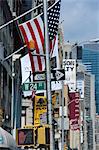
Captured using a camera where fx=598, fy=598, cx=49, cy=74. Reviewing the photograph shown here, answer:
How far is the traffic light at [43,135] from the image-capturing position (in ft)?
53.1

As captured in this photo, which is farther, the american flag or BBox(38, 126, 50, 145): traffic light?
the american flag

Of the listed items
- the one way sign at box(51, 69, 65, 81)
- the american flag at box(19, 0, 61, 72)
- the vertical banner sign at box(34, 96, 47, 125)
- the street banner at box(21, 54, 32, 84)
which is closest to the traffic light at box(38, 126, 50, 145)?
the one way sign at box(51, 69, 65, 81)

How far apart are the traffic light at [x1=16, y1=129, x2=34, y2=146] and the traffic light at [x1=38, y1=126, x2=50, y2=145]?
0.24 metres

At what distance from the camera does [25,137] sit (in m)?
16.5

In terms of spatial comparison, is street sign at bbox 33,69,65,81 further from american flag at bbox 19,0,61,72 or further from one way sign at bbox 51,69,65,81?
american flag at bbox 19,0,61,72

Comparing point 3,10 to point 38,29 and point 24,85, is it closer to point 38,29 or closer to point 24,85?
point 24,85

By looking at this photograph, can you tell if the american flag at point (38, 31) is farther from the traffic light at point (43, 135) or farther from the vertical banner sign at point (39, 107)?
the traffic light at point (43, 135)

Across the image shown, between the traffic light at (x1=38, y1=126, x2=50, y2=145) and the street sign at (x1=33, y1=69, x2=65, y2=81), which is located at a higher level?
the street sign at (x1=33, y1=69, x2=65, y2=81)

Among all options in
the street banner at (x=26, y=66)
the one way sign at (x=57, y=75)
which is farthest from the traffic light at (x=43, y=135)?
the street banner at (x=26, y=66)

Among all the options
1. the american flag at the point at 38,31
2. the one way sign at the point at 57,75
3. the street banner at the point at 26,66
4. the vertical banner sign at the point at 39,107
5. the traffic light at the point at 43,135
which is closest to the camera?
the traffic light at the point at 43,135

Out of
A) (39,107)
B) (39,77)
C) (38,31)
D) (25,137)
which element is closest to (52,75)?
(39,77)

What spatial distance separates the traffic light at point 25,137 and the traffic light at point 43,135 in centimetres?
24

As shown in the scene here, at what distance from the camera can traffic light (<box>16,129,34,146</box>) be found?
16312mm

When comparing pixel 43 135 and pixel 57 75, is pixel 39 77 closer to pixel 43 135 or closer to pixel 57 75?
pixel 57 75
